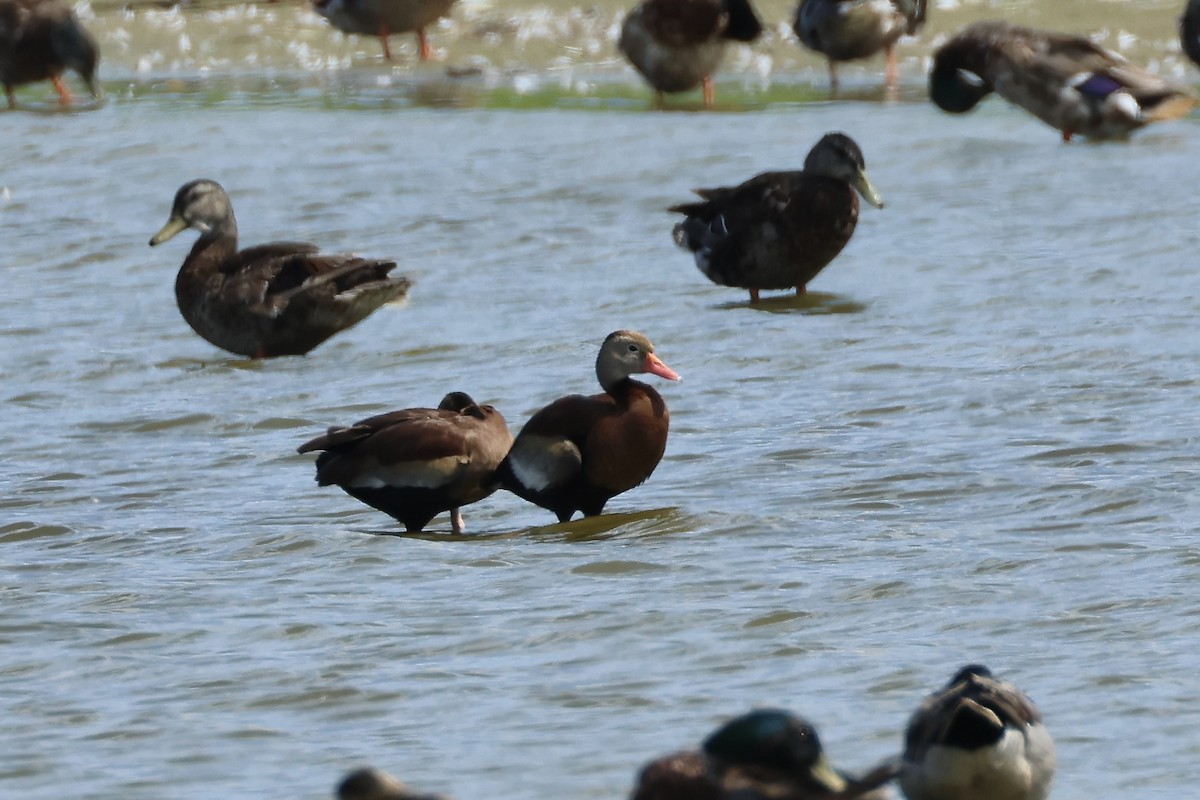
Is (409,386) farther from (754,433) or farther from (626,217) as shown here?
(626,217)

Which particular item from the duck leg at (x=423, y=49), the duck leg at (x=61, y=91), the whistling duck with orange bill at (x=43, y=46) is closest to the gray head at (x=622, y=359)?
the whistling duck with orange bill at (x=43, y=46)

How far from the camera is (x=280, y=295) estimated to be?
1166 centimetres

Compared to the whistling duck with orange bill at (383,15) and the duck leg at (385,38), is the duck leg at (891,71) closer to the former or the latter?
the whistling duck with orange bill at (383,15)

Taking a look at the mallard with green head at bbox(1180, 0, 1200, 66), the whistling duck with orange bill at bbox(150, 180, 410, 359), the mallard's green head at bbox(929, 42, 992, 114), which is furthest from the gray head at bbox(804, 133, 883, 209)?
the mallard with green head at bbox(1180, 0, 1200, 66)

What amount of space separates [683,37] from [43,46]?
253 inches

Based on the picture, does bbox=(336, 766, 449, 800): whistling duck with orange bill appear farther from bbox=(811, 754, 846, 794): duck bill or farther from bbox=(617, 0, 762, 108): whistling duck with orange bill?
bbox=(617, 0, 762, 108): whistling duck with orange bill

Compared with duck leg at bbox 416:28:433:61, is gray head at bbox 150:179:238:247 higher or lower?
higher

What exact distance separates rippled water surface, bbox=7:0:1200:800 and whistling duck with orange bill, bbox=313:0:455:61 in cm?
375

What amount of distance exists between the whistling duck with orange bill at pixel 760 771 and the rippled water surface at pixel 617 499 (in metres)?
1.20

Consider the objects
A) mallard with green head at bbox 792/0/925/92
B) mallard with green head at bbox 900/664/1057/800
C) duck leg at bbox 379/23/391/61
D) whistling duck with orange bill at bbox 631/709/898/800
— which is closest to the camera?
whistling duck with orange bill at bbox 631/709/898/800

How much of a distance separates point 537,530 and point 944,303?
4290mm

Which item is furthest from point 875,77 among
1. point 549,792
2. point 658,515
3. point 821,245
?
point 549,792

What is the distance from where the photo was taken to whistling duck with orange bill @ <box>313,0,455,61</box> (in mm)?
22000

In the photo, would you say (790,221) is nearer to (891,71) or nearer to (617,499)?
(617,499)
